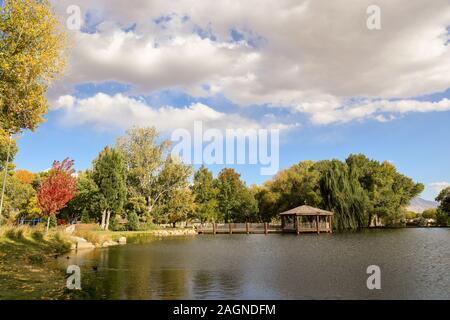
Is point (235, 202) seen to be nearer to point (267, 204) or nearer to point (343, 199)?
point (267, 204)

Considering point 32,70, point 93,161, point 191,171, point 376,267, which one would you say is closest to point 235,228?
point 191,171

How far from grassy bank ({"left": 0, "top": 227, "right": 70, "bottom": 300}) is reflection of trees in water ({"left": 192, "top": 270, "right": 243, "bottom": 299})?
4.08 m

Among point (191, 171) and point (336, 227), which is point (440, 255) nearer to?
point (336, 227)

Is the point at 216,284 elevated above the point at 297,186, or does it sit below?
below

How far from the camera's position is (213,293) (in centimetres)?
1123

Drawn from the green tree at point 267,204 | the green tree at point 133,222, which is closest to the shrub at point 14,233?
the green tree at point 133,222

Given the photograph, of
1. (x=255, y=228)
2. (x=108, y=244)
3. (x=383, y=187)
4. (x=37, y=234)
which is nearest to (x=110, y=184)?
(x=108, y=244)

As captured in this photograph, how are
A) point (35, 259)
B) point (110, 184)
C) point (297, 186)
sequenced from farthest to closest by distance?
1. point (297, 186)
2. point (110, 184)
3. point (35, 259)

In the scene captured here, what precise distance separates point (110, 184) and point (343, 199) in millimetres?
29996

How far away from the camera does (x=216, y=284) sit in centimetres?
1266

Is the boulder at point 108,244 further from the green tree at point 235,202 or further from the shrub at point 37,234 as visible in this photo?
the green tree at point 235,202

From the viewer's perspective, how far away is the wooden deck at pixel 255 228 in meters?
45.8

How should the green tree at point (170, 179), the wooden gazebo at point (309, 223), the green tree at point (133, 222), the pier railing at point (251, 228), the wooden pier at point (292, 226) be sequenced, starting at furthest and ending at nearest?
the green tree at point (170, 179), the pier railing at point (251, 228), the green tree at point (133, 222), the wooden pier at point (292, 226), the wooden gazebo at point (309, 223)

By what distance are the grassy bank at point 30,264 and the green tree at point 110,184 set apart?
58.0 feet
